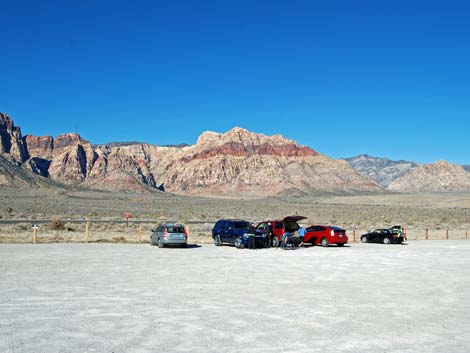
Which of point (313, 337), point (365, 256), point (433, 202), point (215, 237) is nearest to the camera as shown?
point (313, 337)

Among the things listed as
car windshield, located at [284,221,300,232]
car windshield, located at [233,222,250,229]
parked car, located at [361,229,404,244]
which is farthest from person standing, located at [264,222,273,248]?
parked car, located at [361,229,404,244]

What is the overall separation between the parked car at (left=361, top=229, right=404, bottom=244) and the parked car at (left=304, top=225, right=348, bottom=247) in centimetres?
370

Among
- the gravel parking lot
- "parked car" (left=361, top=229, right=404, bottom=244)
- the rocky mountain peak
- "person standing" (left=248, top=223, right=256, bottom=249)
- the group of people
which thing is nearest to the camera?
the gravel parking lot

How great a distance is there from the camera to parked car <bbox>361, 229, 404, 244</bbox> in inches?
1287

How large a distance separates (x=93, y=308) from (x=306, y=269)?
9482mm

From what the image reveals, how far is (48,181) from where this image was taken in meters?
149

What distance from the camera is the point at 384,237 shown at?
33.2m

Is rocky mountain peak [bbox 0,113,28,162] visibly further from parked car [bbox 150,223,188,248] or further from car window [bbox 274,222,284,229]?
car window [bbox 274,222,284,229]

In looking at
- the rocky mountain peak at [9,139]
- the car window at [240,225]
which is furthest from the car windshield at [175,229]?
the rocky mountain peak at [9,139]

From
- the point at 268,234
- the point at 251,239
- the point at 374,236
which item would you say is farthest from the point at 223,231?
the point at 374,236

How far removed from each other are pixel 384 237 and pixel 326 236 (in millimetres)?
4970

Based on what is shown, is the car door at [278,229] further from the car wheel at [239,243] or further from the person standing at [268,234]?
the car wheel at [239,243]

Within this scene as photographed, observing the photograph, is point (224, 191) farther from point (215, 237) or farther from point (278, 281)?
point (278, 281)

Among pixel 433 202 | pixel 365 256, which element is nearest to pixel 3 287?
pixel 365 256
